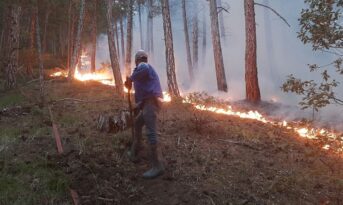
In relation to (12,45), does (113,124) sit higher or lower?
lower

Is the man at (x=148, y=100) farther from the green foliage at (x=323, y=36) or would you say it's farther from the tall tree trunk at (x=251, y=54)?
the tall tree trunk at (x=251, y=54)

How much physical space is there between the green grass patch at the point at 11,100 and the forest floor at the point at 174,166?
3569 mm

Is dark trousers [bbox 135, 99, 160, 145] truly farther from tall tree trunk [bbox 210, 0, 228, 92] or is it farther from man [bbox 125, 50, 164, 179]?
tall tree trunk [bbox 210, 0, 228, 92]

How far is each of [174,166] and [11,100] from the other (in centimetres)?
1015

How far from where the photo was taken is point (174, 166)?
23.6 feet

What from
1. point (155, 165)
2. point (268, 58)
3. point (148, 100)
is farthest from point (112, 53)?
point (268, 58)

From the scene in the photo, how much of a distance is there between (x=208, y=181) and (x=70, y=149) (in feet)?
9.54

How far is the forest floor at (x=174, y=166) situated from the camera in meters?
6.05

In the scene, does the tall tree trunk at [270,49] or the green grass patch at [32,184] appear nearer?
the green grass patch at [32,184]

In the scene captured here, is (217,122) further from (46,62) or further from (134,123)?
(46,62)

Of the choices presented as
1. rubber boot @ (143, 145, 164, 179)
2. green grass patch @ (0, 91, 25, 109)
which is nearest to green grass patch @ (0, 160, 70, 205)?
rubber boot @ (143, 145, 164, 179)

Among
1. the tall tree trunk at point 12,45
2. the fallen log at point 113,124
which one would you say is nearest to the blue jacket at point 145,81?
the fallen log at point 113,124

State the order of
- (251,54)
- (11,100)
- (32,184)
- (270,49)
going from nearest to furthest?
(32,184)
(11,100)
(251,54)
(270,49)

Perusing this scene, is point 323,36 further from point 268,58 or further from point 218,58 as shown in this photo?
point 268,58
